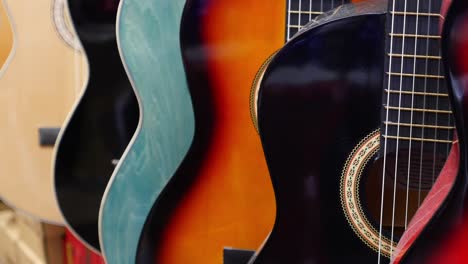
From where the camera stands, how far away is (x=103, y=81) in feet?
3.55

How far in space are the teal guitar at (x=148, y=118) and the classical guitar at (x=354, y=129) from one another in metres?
0.22

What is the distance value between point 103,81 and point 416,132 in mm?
561

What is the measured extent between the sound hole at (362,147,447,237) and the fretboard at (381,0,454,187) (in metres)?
0.03

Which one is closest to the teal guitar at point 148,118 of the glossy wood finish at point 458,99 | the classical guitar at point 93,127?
the classical guitar at point 93,127

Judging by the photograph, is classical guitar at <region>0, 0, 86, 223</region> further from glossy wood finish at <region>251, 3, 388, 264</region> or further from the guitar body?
glossy wood finish at <region>251, 3, 388, 264</region>

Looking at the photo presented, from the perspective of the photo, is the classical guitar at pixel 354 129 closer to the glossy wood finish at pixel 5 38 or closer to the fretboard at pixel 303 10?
the fretboard at pixel 303 10

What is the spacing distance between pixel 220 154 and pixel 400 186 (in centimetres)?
28

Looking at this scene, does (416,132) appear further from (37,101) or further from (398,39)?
(37,101)

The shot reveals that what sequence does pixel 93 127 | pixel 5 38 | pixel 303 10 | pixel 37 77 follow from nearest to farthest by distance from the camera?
pixel 303 10 < pixel 93 127 < pixel 37 77 < pixel 5 38

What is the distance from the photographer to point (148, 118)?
0.97m

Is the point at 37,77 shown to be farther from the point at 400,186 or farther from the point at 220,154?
the point at 400,186

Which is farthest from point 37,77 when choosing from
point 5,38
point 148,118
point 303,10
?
point 303,10

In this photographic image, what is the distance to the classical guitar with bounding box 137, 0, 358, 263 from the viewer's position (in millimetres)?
932

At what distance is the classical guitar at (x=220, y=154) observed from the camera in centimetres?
93
